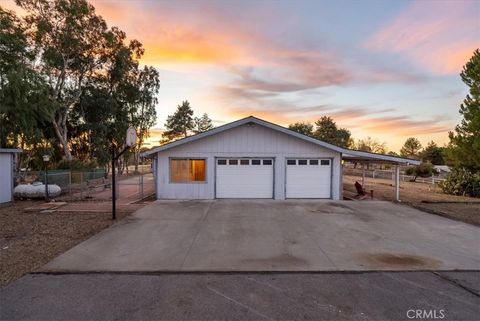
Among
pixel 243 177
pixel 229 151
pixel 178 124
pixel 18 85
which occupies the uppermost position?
pixel 178 124

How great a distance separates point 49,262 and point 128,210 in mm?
5745

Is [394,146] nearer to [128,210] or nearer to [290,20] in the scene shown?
[290,20]

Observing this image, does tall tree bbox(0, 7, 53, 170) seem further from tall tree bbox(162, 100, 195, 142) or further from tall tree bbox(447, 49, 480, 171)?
tall tree bbox(162, 100, 195, 142)

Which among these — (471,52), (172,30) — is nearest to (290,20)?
(172,30)

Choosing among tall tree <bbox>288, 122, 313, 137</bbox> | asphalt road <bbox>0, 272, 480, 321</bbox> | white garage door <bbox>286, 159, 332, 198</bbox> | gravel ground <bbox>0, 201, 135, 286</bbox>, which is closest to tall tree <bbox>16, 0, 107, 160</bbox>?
gravel ground <bbox>0, 201, 135, 286</bbox>

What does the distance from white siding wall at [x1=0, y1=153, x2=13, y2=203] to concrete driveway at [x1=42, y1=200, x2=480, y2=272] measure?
6662 mm

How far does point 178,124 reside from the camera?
189 feet

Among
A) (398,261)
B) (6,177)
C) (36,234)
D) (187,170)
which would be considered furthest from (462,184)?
(6,177)

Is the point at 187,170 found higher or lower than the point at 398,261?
higher

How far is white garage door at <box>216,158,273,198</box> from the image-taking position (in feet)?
47.5

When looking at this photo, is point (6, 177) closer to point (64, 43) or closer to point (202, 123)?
point (64, 43)

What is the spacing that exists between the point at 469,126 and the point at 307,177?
1732cm

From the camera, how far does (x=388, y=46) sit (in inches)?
615

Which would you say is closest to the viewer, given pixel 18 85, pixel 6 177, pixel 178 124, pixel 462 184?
pixel 6 177
